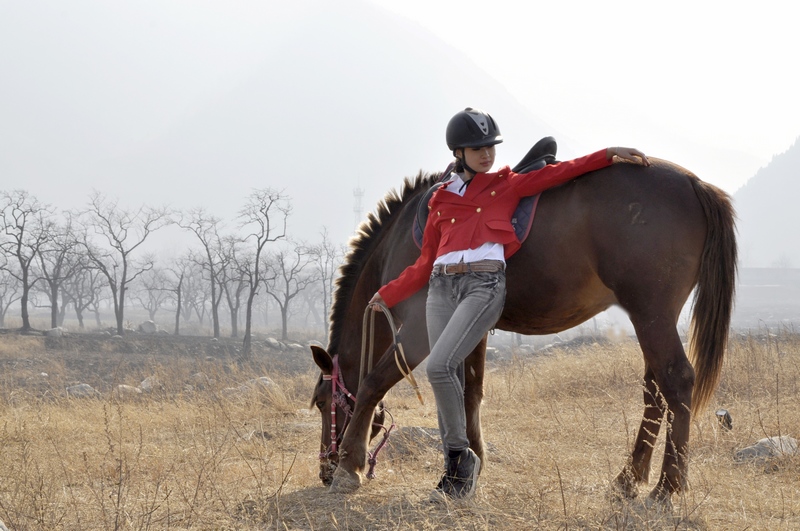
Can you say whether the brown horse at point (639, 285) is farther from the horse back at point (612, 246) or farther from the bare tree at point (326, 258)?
the bare tree at point (326, 258)

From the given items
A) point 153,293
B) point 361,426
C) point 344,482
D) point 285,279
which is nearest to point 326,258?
point 285,279

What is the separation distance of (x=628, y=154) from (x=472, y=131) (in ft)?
2.99

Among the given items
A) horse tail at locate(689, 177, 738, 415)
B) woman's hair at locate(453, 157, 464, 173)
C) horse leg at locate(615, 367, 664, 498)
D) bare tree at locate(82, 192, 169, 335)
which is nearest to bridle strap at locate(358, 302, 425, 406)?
woman's hair at locate(453, 157, 464, 173)

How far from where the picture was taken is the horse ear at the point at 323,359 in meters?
4.67

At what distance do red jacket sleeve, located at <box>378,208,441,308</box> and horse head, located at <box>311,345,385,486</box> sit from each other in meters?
0.84

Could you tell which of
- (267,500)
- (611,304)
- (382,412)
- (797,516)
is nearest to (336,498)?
(267,500)

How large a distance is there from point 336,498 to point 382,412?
840 millimetres

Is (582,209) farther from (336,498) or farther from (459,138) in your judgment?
(336,498)

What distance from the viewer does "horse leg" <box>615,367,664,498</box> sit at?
12.4ft

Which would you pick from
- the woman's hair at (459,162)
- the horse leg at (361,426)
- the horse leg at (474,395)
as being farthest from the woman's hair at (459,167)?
the horse leg at (474,395)

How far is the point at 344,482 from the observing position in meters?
4.14

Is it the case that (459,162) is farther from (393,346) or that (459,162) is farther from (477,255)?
(393,346)

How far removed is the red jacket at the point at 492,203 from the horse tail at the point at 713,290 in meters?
0.66

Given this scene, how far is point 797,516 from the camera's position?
3.31 m
